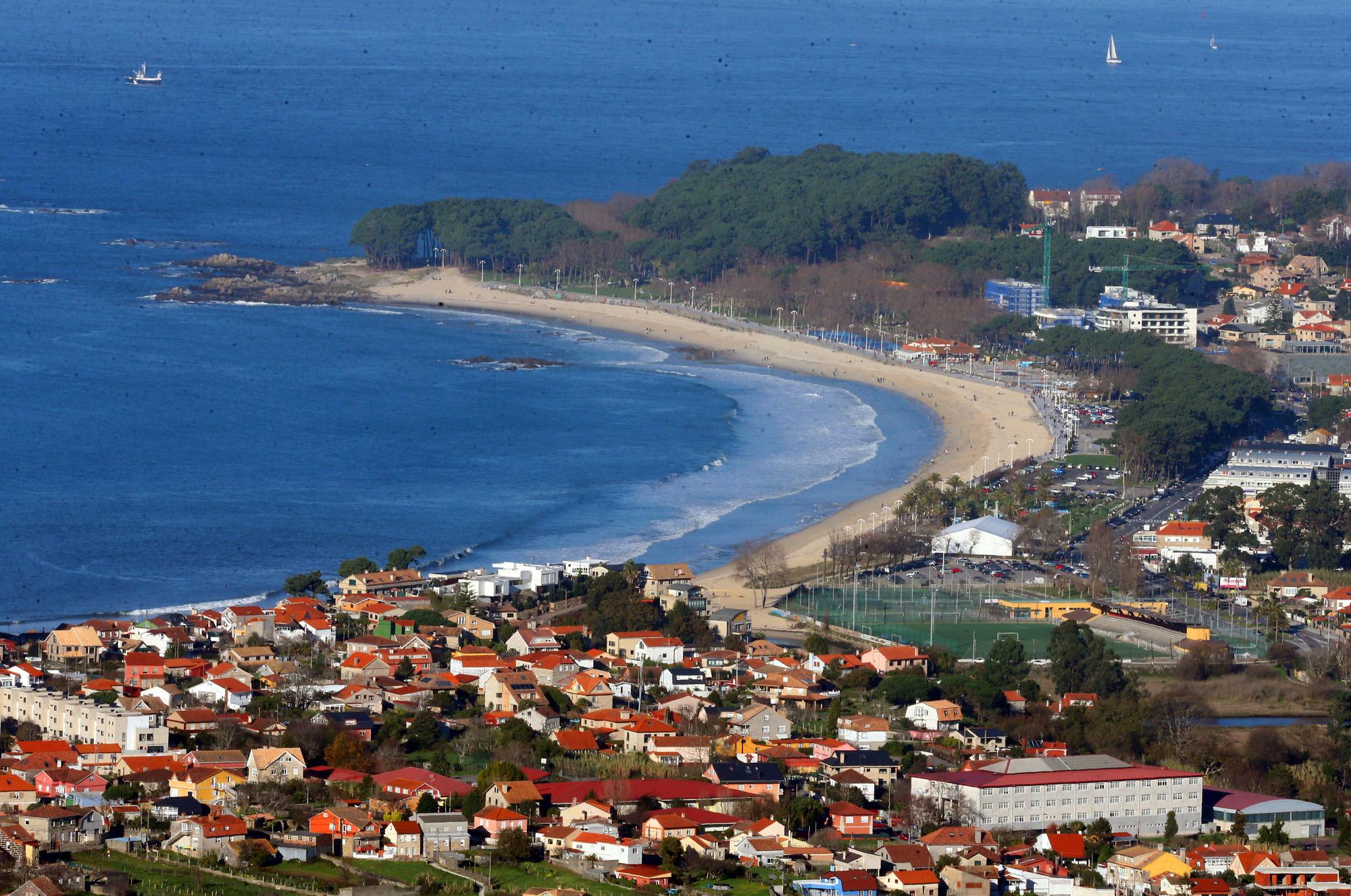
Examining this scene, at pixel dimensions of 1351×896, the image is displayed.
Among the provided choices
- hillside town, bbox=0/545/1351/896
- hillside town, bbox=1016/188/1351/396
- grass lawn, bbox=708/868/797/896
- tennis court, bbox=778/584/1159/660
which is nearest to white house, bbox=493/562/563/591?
hillside town, bbox=0/545/1351/896

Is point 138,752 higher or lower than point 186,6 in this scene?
lower

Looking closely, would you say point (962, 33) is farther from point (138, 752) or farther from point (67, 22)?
point (138, 752)

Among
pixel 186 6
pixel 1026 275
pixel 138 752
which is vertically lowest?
pixel 138 752

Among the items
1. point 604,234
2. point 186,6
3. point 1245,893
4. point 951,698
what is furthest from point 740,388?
point 186,6

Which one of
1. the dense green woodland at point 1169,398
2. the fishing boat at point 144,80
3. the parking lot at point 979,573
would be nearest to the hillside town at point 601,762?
the parking lot at point 979,573

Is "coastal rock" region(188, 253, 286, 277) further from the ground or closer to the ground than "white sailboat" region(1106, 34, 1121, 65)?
closer to the ground

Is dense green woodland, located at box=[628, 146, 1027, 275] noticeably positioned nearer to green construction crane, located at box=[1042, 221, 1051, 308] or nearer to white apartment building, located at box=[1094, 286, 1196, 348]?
green construction crane, located at box=[1042, 221, 1051, 308]

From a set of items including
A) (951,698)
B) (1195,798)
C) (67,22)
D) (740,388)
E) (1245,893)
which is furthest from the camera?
(67,22)

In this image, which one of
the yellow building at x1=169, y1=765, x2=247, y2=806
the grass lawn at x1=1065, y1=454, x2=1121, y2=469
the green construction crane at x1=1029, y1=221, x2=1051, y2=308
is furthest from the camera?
the green construction crane at x1=1029, y1=221, x2=1051, y2=308
